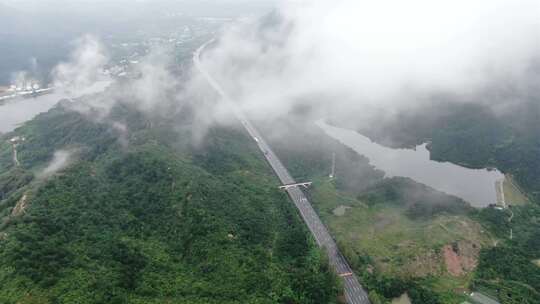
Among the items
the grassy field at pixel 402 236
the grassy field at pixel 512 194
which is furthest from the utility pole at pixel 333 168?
the grassy field at pixel 512 194

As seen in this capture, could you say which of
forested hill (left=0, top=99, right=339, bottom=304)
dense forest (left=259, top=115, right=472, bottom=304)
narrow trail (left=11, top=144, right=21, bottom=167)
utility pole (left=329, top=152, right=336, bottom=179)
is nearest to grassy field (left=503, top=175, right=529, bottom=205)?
dense forest (left=259, top=115, right=472, bottom=304)

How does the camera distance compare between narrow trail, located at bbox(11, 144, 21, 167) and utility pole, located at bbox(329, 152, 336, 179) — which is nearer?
narrow trail, located at bbox(11, 144, 21, 167)

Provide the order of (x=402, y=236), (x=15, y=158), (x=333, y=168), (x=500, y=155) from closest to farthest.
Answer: (x=402, y=236) → (x=15, y=158) → (x=333, y=168) → (x=500, y=155)

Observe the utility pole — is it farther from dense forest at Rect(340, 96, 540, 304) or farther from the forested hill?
dense forest at Rect(340, 96, 540, 304)

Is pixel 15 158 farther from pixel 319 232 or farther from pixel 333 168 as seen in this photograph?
pixel 333 168

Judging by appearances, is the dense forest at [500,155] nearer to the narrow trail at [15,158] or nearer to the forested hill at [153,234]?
the forested hill at [153,234]

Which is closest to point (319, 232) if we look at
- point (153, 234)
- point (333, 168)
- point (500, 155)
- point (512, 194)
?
point (153, 234)

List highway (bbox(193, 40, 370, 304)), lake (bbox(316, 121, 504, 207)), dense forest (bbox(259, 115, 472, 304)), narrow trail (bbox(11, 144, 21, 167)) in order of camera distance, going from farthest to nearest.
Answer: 1. narrow trail (bbox(11, 144, 21, 167))
2. lake (bbox(316, 121, 504, 207))
3. dense forest (bbox(259, 115, 472, 304))
4. highway (bbox(193, 40, 370, 304))
